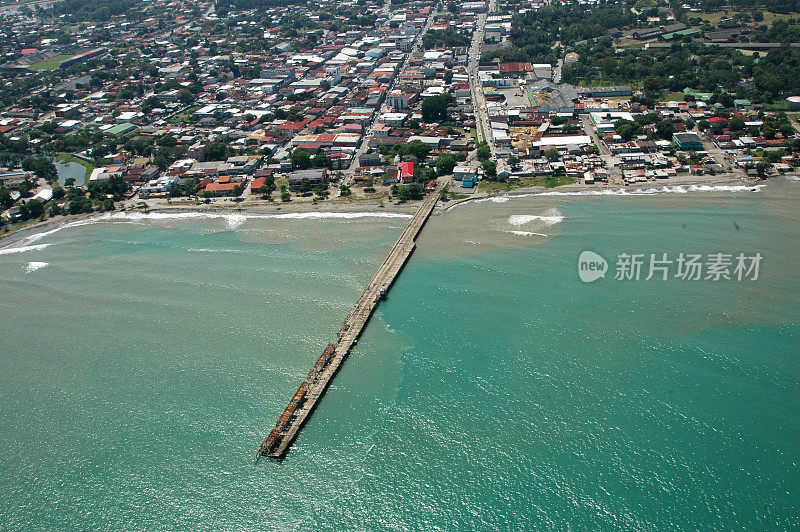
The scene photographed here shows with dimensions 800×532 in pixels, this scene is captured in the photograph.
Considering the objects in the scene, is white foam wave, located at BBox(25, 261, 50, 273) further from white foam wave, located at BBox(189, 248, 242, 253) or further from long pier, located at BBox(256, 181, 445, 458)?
long pier, located at BBox(256, 181, 445, 458)

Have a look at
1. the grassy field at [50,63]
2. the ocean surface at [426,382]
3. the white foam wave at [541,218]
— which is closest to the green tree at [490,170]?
the white foam wave at [541,218]

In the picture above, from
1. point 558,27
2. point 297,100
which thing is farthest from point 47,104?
point 558,27

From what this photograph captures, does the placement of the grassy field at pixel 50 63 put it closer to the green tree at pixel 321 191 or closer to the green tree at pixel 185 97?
the green tree at pixel 185 97

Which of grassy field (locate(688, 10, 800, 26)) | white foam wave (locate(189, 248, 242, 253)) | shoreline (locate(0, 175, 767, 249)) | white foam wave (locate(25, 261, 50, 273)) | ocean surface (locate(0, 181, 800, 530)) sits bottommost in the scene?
ocean surface (locate(0, 181, 800, 530))

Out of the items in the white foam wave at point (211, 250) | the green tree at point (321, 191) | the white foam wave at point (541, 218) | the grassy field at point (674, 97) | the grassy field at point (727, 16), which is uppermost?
the grassy field at point (727, 16)

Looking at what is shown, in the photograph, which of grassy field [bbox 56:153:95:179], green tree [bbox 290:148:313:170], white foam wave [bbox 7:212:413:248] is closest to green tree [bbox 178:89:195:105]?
grassy field [bbox 56:153:95:179]

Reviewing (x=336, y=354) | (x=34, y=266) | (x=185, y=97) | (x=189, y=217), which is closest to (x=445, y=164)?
(x=189, y=217)

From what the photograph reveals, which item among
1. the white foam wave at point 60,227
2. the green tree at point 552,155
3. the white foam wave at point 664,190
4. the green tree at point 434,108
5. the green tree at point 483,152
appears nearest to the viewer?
the white foam wave at point 664,190
